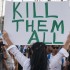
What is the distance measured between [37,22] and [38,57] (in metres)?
0.75

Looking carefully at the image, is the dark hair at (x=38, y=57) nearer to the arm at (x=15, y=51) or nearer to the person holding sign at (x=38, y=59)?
the person holding sign at (x=38, y=59)

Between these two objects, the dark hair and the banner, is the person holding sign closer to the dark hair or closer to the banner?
the dark hair

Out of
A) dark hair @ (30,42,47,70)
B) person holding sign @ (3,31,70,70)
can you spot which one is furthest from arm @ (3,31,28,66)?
dark hair @ (30,42,47,70)

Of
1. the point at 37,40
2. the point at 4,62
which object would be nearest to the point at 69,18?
the point at 37,40

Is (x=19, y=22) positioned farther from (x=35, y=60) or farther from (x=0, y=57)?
(x=0, y=57)

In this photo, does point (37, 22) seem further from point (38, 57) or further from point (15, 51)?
point (38, 57)

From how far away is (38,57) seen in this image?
4328 mm

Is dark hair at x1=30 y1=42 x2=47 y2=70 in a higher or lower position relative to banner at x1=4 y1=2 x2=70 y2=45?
lower

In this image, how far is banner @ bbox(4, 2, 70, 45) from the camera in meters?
4.89

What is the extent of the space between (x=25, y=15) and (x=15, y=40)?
343 mm

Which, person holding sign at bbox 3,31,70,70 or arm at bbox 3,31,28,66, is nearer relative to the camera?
person holding sign at bbox 3,31,70,70

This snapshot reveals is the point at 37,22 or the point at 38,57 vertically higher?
the point at 37,22

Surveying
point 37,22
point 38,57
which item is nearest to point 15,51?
point 38,57

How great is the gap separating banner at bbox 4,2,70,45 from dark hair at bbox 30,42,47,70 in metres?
0.49
